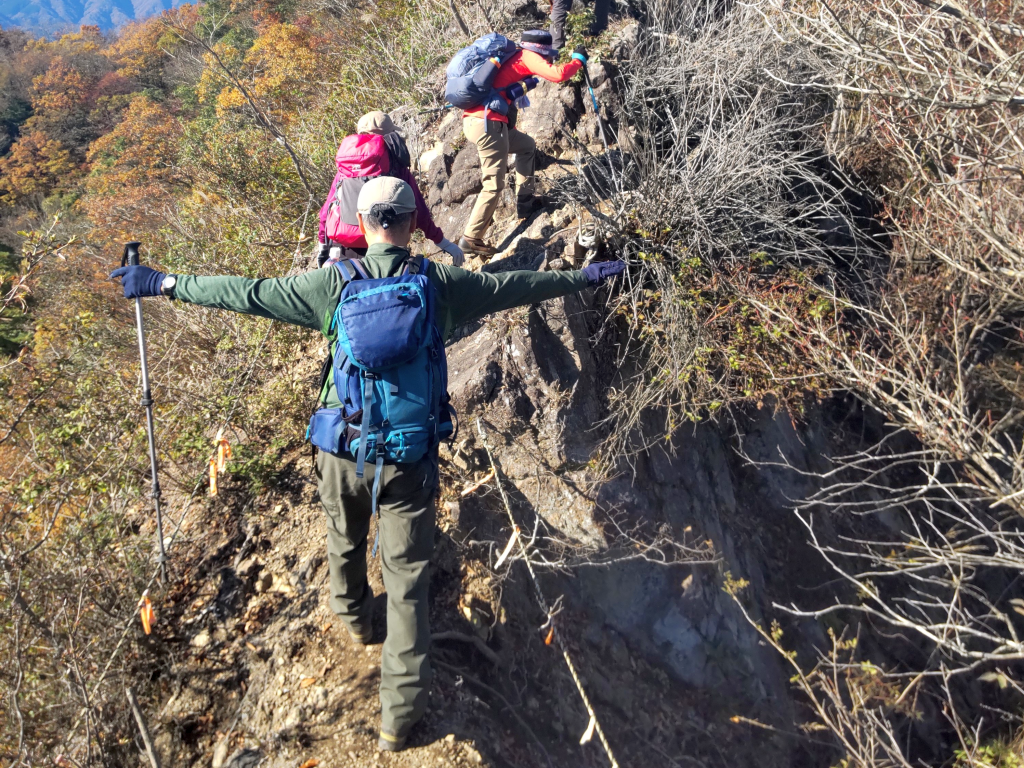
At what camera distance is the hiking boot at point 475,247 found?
4.72 m

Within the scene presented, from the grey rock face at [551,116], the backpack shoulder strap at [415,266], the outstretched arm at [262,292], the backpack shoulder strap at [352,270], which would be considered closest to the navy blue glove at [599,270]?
the backpack shoulder strap at [415,266]

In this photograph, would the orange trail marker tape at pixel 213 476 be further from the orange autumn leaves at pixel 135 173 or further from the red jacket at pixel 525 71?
the orange autumn leaves at pixel 135 173

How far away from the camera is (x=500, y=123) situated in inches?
176

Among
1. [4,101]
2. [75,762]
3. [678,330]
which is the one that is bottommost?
[678,330]

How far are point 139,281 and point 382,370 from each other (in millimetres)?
1197

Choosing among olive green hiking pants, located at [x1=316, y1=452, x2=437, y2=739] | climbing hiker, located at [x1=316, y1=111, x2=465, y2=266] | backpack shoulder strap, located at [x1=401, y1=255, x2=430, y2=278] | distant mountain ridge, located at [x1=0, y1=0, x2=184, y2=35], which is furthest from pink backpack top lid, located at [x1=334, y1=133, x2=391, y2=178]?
distant mountain ridge, located at [x1=0, y1=0, x2=184, y2=35]

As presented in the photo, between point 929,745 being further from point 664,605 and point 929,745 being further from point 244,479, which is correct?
point 244,479

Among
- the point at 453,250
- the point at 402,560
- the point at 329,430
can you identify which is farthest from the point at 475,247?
the point at 402,560

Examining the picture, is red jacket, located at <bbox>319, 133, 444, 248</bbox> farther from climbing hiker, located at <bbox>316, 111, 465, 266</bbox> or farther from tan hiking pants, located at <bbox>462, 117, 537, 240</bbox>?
tan hiking pants, located at <bbox>462, 117, 537, 240</bbox>

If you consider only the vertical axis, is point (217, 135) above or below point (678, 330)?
above

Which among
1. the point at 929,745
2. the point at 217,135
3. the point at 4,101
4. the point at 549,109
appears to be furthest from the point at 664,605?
the point at 4,101

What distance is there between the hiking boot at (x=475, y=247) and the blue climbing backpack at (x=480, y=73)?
92 cm

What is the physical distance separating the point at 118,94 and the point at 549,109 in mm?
31779

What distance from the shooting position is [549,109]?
588 cm
